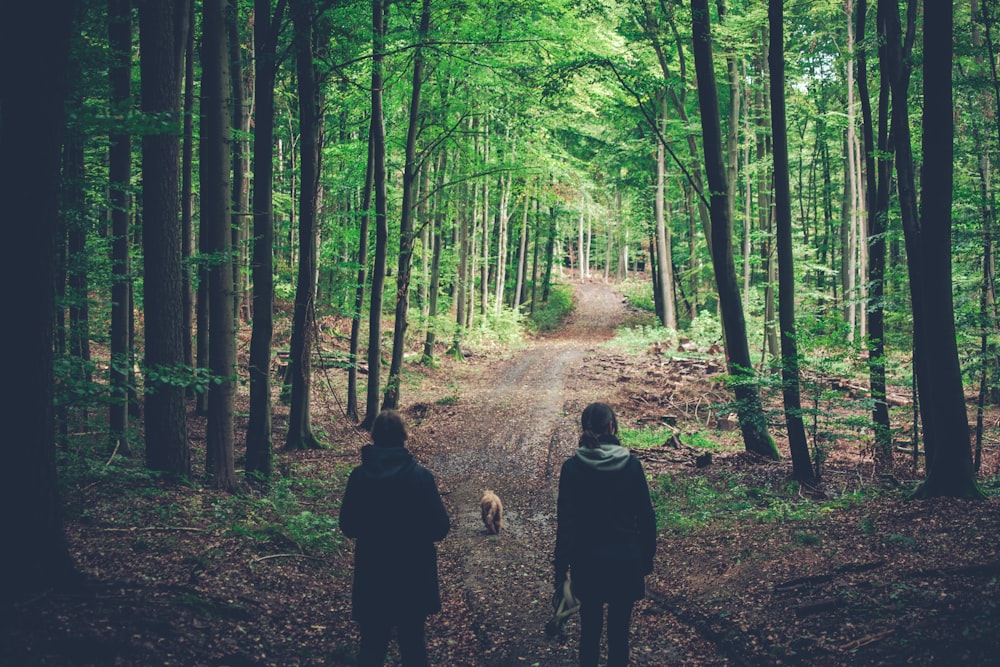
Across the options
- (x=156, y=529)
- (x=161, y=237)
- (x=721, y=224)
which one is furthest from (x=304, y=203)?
(x=721, y=224)

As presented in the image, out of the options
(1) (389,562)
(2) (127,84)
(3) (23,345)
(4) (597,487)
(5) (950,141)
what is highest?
(2) (127,84)

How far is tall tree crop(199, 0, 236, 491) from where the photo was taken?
8562 mm

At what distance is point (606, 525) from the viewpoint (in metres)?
3.85

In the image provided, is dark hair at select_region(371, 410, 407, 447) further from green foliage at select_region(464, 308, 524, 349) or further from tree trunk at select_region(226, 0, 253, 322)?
green foliage at select_region(464, 308, 524, 349)

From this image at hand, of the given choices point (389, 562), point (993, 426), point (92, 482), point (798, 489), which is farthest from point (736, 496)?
point (993, 426)

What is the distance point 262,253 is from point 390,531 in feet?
24.1

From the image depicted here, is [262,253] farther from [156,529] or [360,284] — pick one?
[360,284]

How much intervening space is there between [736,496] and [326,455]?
7.53 m

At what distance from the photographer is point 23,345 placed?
4156 mm

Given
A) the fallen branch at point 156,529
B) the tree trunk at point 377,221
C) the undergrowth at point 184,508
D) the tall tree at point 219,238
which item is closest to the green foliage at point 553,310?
the tree trunk at point 377,221

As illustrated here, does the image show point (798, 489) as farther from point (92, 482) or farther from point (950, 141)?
point (92, 482)

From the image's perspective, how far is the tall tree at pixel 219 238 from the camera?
856cm

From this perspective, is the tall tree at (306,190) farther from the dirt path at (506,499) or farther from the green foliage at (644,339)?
the green foliage at (644,339)

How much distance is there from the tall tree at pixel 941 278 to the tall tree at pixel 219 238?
8.90 metres
